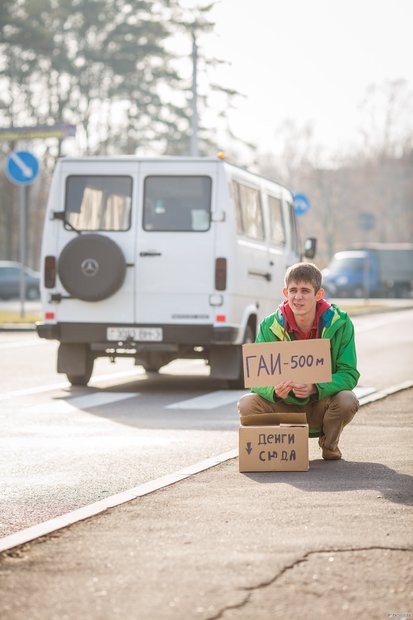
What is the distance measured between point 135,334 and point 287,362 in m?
7.07

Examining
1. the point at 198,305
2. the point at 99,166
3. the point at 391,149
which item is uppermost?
the point at 391,149

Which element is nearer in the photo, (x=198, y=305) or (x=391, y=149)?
(x=198, y=305)

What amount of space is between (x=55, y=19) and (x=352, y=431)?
5080 centimetres

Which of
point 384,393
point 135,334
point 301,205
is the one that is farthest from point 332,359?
point 301,205

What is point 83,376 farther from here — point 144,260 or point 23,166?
point 23,166

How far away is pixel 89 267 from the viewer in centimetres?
1566

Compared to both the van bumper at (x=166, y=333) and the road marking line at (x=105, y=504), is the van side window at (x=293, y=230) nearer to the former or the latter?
the van bumper at (x=166, y=333)

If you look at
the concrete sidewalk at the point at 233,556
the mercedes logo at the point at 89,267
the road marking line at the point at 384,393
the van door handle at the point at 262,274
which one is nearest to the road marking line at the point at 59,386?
the mercedes logo at the point at 89,267

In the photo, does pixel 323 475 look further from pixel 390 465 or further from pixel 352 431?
pixel 352 431

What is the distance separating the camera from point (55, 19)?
Answer: 59844mm

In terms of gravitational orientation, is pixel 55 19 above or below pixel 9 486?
above

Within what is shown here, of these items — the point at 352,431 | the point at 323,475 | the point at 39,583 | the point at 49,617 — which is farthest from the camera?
the point at 352,431

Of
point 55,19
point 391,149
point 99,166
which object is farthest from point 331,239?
point 99,166

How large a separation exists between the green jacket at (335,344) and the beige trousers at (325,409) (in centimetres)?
6
